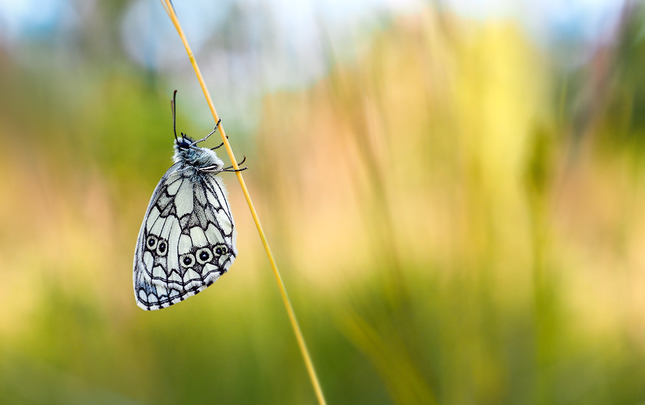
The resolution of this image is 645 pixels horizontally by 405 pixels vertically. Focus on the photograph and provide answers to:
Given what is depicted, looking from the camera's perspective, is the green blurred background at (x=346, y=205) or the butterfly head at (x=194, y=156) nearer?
the green blurred background at (x=346, y=205)

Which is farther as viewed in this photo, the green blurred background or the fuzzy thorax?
the fuzzy thorax

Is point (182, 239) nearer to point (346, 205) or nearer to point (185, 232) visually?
point (185, 232)

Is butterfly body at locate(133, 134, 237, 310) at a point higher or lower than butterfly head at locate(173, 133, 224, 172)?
lower

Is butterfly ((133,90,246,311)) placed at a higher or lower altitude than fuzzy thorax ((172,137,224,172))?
lower

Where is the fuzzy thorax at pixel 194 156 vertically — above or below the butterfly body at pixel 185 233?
above

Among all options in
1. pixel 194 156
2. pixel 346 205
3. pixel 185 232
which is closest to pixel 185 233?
pixel 185 232

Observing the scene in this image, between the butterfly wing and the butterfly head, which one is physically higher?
the butterfly head

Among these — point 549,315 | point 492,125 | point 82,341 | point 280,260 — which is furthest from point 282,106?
point 82,341
